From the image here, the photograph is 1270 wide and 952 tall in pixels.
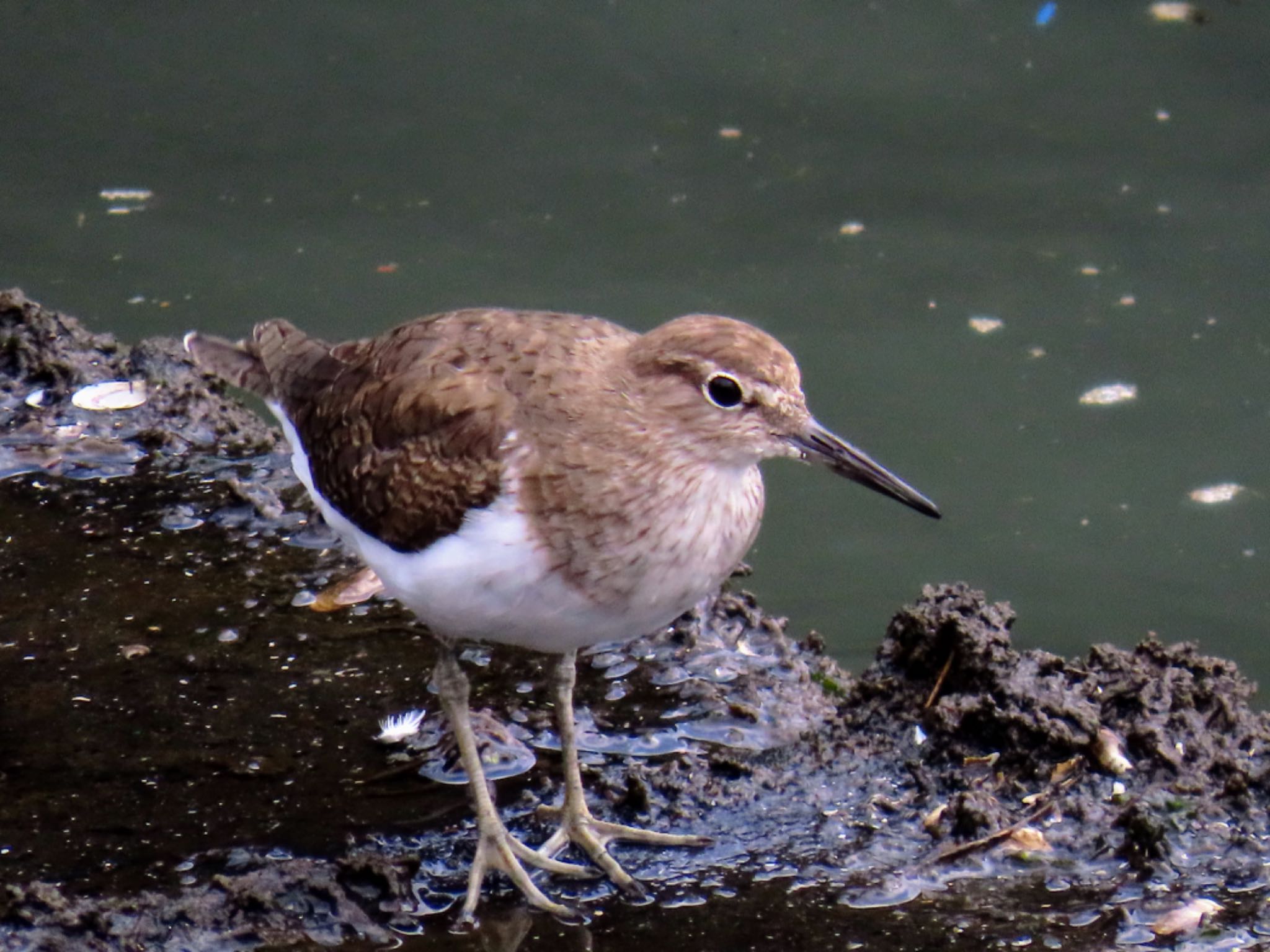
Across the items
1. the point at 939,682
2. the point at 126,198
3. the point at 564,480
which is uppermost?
the point at 564,480

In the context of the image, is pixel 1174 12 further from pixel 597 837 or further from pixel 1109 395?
pixel 597 837

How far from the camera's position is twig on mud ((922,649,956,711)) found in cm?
513

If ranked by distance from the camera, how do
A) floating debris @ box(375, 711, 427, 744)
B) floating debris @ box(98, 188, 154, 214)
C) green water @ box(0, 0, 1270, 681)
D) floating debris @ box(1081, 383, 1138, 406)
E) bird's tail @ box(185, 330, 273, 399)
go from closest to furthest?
floating debris @ box(375, 711, 427, 744)
bird's tail @ box(185, 330, 273, 399)
green water @ box(0, 0, 1270, 681)
floating debris @ box(1081, 383, 1138, 406)
floating debris @ box(98, 188, 154, 214)

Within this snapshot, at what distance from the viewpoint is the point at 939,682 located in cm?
515

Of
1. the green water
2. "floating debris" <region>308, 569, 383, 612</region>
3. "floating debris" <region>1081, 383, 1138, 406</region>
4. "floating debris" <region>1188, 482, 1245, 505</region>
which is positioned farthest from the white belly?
"floating debris" <region>1081, 383, 1138, 406</region>

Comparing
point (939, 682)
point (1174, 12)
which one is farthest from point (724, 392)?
point (1174, 12)

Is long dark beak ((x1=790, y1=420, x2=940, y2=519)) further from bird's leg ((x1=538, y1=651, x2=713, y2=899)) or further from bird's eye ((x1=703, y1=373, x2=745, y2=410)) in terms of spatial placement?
bird's leg ((x1=538, y1=651, x2=713, y2=899))

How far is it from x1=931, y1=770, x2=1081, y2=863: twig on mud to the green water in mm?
1860

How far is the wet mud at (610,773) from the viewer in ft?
14.0

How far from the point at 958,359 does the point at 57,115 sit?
5877 mm

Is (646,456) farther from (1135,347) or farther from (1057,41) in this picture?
(1057,41)

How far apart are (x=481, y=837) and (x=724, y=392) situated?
1.52 meters

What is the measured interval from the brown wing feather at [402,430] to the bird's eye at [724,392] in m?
0.56

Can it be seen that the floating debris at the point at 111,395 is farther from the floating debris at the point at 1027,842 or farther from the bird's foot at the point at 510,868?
the floating debris at the point at 1027,842
